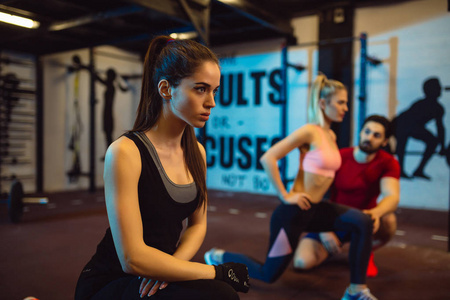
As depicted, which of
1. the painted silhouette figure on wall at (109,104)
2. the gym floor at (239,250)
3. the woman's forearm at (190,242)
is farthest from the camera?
the painted silhouette figure on wall at (109,104)

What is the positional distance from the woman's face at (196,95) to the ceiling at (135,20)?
3079 mm

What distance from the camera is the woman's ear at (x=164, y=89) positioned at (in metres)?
1.02

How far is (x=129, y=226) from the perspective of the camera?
90 cm

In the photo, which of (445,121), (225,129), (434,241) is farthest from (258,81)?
(434,241)

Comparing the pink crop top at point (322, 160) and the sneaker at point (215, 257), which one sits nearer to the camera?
the pink crop top at point (322, 160)

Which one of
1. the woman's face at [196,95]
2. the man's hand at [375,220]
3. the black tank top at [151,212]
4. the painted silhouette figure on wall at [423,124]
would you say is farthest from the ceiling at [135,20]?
the black tank top at [151,212]

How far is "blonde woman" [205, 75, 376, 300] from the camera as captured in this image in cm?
189

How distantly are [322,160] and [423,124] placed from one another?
12.0 ft

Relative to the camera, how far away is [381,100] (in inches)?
203

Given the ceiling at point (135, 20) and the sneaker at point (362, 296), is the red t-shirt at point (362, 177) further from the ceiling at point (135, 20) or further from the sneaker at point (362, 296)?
the ceiling at point (135, 20)

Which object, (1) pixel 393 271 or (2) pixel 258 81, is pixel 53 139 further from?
(1) pixel 393 271

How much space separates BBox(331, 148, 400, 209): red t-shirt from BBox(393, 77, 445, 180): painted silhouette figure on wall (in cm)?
284

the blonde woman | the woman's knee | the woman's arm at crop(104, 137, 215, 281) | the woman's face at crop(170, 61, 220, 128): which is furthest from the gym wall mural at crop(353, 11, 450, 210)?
the woman's arm at crop(104, 137, 215, 281)

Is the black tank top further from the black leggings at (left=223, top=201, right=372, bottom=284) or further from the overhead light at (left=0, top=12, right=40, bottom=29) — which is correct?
the overhead light at (left=0, top=12, right=40, bottom=29)
